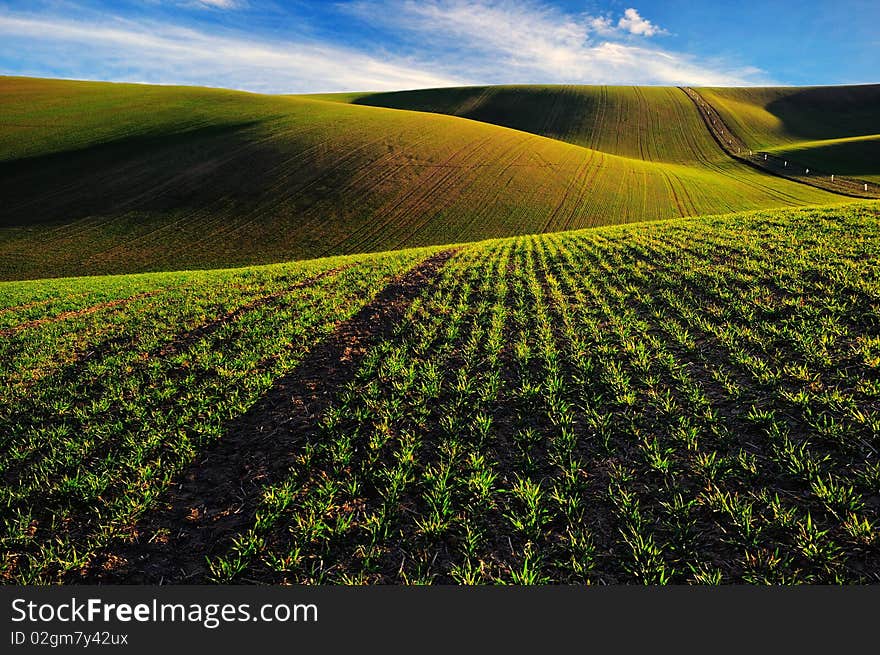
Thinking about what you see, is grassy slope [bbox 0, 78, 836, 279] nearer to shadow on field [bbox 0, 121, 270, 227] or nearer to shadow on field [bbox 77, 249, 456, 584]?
shadow on field [bbox 0, 121, 270, 227]

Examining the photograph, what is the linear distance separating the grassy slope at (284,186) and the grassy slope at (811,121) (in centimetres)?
1750

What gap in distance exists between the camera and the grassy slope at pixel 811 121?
235 ft

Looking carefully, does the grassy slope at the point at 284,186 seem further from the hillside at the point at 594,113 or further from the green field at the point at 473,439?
the green field at the point at 473,439

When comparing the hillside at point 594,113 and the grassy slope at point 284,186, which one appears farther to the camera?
the hillside at point 594,113

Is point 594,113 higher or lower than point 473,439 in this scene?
higher

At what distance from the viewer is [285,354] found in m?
9.92

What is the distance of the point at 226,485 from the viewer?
5.70 meters

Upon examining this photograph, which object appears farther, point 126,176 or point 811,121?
point 811,121

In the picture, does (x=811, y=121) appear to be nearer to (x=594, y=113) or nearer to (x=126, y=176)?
(x=594, y=113)

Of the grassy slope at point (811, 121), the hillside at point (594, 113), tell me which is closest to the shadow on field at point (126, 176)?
the hillside at point (594, 113)

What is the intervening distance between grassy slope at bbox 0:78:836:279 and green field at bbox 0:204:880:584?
29649 mm

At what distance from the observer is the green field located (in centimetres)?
434

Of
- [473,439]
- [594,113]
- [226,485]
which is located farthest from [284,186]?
[594,113]

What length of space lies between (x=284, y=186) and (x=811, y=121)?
13549cm
